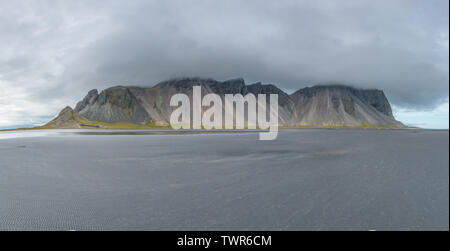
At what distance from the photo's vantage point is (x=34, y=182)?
56.8 feet

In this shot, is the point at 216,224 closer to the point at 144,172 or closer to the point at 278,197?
the point at 278,197

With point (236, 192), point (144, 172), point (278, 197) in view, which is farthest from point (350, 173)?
point (144, 172)

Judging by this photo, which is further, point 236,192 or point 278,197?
point 236,192

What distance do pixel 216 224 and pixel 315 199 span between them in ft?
23.6

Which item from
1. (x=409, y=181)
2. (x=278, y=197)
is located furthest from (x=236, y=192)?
(x=409, y=181)

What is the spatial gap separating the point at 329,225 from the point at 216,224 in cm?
526
